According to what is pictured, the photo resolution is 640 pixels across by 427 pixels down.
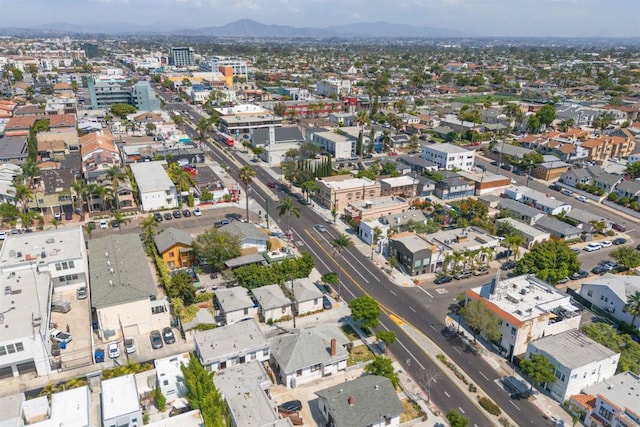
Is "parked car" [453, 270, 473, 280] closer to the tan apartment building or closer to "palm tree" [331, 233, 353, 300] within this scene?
"palm tree" [331, 233, 353, 300]

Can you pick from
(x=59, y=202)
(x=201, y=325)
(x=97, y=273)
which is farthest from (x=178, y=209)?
(x=201, y=325)

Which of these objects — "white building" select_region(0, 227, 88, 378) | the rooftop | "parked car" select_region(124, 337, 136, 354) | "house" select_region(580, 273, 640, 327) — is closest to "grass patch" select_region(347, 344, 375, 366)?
the rooftop

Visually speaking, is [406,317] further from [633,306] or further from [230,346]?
[633,306]

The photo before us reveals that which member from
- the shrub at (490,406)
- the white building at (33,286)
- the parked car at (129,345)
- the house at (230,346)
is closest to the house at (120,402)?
the parked car at (129,345)

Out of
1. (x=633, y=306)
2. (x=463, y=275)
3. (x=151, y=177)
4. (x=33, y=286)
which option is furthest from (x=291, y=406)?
(x=151, y=177)

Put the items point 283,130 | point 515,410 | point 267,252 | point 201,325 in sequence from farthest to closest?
point 283,130, point 267,252, point 201,325, point 515,410

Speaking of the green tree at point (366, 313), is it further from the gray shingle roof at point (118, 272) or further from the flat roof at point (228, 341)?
the gray shingle roof at point (118, 272)

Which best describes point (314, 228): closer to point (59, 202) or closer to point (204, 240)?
point (204, 240)
